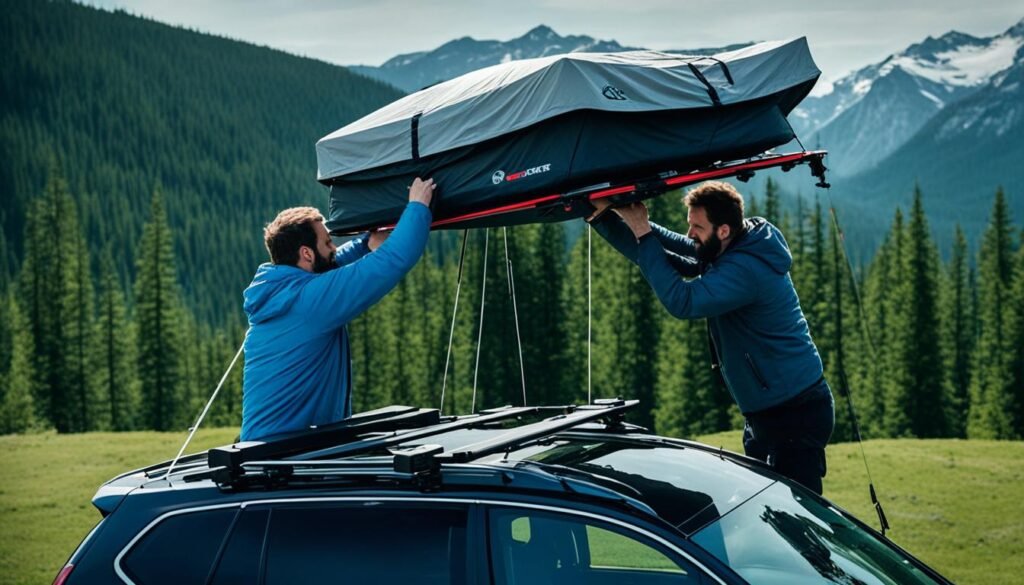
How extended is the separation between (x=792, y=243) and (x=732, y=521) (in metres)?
61.0

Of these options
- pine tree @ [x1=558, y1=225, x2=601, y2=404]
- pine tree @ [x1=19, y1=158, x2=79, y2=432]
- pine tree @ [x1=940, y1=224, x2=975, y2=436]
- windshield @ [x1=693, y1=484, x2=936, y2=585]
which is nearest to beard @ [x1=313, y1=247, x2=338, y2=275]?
windshield @ [x1=693, y1=484, x2=936, y2=585]

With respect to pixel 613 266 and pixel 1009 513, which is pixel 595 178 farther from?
pixel 613 266

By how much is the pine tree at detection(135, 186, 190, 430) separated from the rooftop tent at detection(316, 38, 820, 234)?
6559cm

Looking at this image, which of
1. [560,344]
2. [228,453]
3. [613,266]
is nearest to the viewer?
[228,453]

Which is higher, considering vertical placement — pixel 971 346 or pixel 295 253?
pixel 295 253

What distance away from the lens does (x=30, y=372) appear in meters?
73.4

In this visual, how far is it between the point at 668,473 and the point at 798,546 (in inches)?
24.1

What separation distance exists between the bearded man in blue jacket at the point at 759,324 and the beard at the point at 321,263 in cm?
162

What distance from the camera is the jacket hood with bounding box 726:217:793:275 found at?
5.67 m

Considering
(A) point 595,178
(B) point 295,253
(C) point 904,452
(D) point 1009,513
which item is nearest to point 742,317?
(A) point 595,178

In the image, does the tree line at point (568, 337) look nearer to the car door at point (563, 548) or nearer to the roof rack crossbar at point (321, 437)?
the roof rack crossbar at point (321, 437)

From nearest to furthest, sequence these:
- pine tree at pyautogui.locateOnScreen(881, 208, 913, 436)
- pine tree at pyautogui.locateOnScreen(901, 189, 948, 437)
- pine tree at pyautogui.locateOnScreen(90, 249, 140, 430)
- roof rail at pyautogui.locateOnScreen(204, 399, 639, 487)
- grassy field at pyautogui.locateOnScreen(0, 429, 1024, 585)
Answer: roof rail at pyautogui.locateOnScreen(204, 399, 639, 487) → grassy field at pyautogui.locateOnScreen(0, 429, 1024, 585) → pine tree at pyautogui.locateOnScreen(901, 189, 948, 437) → pine tree at pyautogui.locateOnScreen(881, 208, 913, 436) → pine tree at pyautogui.locateOnScreen(90, 249, 140, 430)

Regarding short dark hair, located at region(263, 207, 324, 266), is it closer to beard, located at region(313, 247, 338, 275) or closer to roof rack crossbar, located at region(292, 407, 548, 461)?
beard, located at region(313, 247, 338, 275)

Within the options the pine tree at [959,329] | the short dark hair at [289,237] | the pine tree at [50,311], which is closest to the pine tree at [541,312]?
the pine tree at [959,329]
